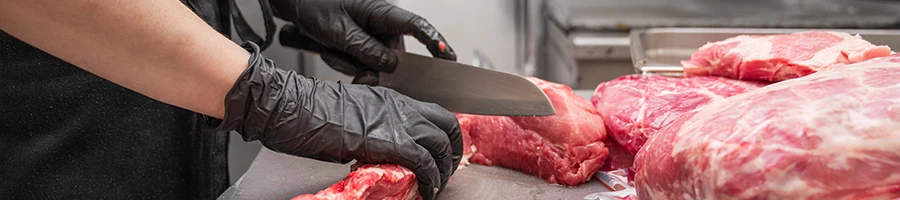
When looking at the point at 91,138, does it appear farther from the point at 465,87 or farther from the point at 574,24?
the point at 574,24

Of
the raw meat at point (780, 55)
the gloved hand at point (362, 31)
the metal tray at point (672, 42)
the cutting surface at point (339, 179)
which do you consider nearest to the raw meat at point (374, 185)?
the cutting surface at point (339, 179)

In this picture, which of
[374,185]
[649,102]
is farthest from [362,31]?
[649,102]

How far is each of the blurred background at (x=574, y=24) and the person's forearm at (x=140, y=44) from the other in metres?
1.26

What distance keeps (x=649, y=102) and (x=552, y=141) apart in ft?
0.84

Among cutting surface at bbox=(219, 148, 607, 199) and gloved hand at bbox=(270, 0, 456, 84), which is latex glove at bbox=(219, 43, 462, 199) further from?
gloved hand at bbox=(270, 0, 456, 84)

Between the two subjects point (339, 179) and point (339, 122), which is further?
point (339, 179)

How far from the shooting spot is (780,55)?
5.45 feet

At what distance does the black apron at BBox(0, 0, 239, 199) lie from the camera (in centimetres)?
151

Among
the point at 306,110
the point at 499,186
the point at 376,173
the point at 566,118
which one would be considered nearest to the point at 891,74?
the point at 566,118

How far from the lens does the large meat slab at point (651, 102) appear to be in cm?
163

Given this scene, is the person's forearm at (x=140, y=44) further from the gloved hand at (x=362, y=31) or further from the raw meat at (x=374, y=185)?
the gloved hand at (x=362, y=31)

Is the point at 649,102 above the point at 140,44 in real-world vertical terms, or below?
below

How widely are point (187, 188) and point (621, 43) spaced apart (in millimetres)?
2066

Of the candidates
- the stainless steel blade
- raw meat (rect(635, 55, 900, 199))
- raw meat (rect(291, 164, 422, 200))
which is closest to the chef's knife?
the stainless steel blade
